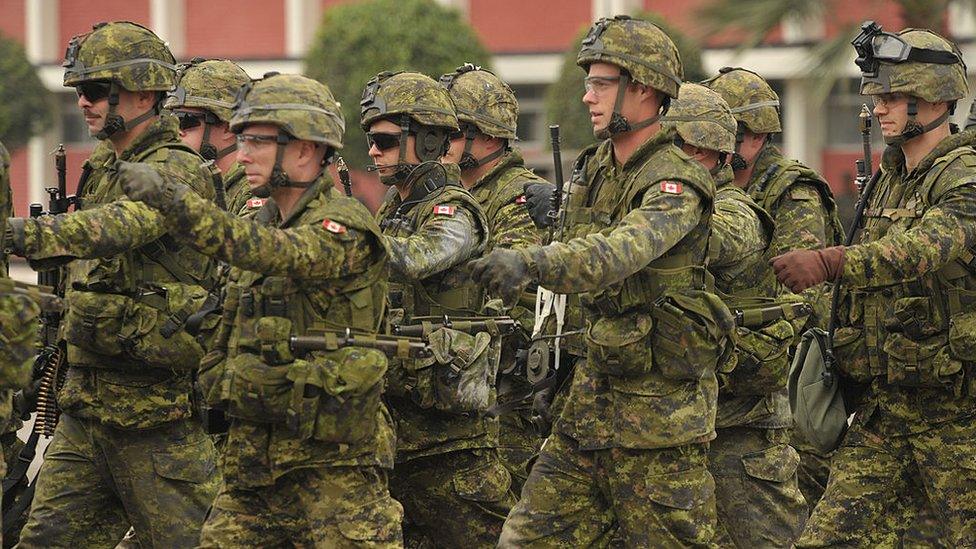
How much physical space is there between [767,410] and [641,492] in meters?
1.98

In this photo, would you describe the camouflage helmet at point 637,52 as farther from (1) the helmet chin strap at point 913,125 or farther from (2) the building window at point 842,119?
(2) the building window at point 842,119

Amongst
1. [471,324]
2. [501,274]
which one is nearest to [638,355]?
[501,274]

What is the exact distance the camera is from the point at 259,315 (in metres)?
6.71

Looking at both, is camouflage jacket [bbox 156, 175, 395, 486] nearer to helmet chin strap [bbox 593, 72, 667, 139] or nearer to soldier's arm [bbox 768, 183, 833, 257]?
helmet chin strap [bbox 593, 72, 667, 139]

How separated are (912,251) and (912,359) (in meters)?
0.61

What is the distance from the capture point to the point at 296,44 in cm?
3647

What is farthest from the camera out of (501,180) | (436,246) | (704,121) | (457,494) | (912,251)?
(501,180)

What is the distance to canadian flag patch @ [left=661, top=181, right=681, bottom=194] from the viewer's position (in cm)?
701

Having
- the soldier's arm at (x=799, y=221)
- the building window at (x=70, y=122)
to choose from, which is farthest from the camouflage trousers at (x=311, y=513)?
the building window at (x=70, y=122)

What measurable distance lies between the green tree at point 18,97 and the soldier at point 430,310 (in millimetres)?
20509

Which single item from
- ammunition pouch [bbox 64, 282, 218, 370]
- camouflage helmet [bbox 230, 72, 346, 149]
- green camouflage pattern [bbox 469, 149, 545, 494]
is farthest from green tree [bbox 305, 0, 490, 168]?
camouflage helmet [bbox 230, 72, 346, 149]

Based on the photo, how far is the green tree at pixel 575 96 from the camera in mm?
26344

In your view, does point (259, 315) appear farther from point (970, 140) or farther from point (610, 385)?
Result: point (970, 140)

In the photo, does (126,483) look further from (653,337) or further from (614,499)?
(653,337)
